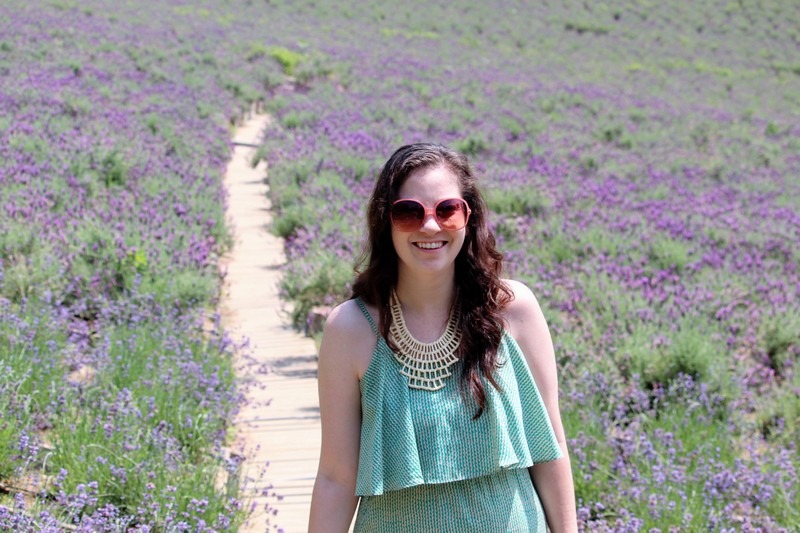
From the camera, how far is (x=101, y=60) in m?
17.5

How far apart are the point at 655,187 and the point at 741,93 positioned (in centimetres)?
1786

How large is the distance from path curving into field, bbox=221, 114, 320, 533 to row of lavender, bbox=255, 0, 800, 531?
322 millimetres

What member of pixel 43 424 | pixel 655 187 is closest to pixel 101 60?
pixel 655 187

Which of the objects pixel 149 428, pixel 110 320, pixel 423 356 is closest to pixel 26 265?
pixel 110 320

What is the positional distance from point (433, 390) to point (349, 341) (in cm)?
23

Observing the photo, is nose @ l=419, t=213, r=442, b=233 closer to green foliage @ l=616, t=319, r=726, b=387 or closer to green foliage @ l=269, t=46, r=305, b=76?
green foliage @ l=616, t=319, r=726, b=387

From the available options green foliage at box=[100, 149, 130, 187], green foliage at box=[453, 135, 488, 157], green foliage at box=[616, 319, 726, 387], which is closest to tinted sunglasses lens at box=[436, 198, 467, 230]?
green foliage at box=[616, 319, 726, 387]

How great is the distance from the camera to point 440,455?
218cm

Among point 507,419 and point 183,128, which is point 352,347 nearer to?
point 507,419

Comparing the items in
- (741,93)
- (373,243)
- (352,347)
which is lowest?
(741,93)

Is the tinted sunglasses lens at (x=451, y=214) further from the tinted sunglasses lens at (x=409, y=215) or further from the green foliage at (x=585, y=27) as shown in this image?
the green foliage at (x=585, y=27)

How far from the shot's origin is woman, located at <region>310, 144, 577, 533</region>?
7.18 ft

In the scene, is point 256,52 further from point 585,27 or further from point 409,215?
point 409,215

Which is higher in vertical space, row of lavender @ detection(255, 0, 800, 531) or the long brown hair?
the long brown hair
